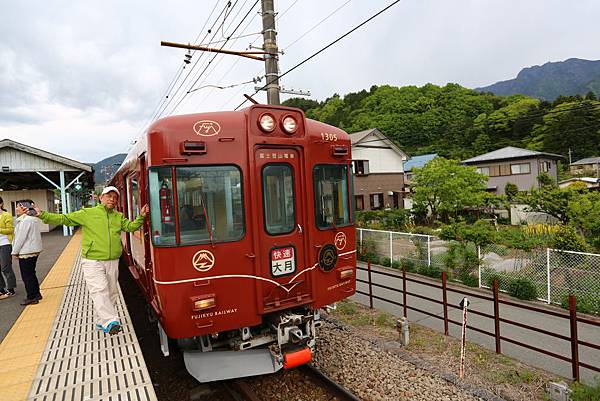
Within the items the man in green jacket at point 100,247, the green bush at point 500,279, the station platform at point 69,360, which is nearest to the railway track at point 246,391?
the station platform at point 69,360

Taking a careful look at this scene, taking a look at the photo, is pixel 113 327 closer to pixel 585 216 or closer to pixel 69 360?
pixel 69 360

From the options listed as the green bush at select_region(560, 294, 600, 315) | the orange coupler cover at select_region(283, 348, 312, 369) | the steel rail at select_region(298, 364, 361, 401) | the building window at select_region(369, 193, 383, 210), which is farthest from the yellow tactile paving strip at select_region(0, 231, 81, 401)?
the building window at select_region(369, 193, 383, 210)

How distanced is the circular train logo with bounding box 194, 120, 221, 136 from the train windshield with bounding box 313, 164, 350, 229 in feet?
Answer: 4.11

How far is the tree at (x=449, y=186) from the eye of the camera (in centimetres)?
1883

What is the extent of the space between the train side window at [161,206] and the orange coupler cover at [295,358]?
1718mm

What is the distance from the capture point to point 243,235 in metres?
3.93

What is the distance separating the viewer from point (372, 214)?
80.9 ft

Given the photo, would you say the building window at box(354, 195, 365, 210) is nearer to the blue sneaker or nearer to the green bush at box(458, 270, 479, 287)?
the green bush at box(458, 270, 479, 287)

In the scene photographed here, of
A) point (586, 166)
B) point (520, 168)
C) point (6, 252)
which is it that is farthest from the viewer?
point (586, 166)

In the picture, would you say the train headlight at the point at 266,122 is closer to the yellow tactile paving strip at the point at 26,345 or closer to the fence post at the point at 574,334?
the yellow tactile paving strip at the point at 26,345

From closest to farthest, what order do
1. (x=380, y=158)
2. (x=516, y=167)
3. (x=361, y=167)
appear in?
(x=361, y=167) < (x=380, y=158) < (x=516, y=167)

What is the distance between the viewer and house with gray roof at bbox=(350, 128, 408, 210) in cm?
2767

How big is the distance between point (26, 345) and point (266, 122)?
12.9 feet

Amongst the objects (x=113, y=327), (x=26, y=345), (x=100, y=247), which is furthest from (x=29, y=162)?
(x=113, y=327)
